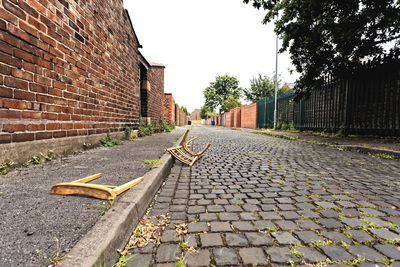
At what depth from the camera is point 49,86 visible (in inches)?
109

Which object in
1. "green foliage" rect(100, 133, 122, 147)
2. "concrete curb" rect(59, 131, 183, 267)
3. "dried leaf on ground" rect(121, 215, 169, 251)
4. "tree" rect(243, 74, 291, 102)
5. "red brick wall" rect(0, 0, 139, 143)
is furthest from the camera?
"tree" rect(243, 74, 291, 102)

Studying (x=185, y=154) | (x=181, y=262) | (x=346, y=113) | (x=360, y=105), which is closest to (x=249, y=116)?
(x=346, y=113)

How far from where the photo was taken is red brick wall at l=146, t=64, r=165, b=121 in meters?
9.03

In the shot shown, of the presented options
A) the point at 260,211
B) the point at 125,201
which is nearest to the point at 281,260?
the point at 260,211

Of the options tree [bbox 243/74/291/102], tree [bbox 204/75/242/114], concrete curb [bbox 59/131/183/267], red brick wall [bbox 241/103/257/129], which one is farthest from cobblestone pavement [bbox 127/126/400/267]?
tree [bbox 204/75/242/114]

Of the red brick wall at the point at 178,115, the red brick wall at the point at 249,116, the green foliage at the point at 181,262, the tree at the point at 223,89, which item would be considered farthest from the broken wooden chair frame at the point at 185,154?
the tree at the point at 223,89

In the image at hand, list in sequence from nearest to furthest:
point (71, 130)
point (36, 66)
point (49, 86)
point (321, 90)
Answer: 1. point (36, 66)
2. point (49, 86)
3. point (71, 130)
4. point (321, 90)

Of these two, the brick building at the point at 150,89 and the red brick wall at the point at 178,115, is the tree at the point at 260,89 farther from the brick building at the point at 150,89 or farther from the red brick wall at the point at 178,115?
the brick building at the point at 150,89

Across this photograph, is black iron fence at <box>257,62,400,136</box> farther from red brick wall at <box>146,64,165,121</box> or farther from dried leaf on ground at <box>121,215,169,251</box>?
red brick wall at <box>146,64,165,121</box>

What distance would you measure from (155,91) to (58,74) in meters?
7.24

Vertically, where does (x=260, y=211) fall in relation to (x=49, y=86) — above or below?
below

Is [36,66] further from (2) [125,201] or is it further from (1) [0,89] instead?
(2) [125,201]

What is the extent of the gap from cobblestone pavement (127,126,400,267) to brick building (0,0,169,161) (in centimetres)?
186

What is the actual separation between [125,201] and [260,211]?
118 cm
